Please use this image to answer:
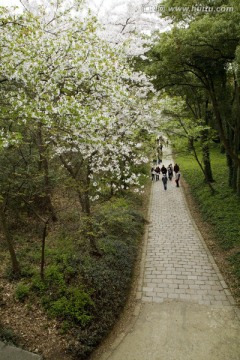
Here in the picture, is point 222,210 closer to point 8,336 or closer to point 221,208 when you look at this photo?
point 221,208

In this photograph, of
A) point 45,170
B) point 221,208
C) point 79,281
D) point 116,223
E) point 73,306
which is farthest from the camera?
point 221,208

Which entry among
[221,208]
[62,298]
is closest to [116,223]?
[62,298]

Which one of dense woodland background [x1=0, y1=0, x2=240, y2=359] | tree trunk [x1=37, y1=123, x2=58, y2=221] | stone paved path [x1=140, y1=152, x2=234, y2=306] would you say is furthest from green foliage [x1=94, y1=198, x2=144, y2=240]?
tree trunk [x1=37, y1=123, x2=58, y2=221]

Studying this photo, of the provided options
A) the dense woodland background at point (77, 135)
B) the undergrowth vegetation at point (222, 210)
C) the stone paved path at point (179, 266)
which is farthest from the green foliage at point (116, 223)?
the undergrowth vegetation at point (222, 210)

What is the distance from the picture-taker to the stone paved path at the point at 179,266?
8.24 m

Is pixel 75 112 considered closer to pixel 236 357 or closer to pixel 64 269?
pixel 64 269

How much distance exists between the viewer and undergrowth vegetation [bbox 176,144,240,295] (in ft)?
33.5

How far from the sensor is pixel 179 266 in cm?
981

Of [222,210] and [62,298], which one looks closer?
[62,298]

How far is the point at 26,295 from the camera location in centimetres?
710

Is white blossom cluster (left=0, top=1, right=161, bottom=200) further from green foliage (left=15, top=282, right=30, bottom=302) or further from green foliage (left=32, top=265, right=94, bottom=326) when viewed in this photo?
green foliage (left=15, top=282, right=30, bottom=302)

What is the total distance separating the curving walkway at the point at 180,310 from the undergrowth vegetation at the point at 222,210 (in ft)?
2.39

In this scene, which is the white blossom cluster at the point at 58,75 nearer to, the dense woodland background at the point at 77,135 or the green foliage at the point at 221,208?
the dense woodland background at the point at 77,135

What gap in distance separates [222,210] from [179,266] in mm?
4986
